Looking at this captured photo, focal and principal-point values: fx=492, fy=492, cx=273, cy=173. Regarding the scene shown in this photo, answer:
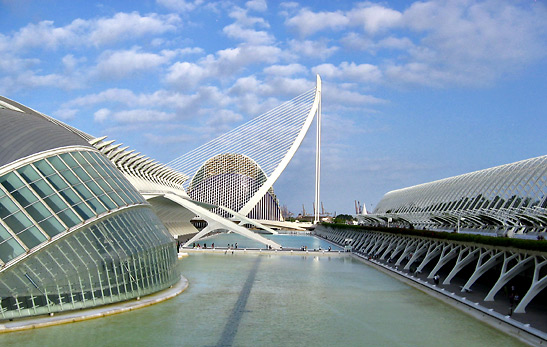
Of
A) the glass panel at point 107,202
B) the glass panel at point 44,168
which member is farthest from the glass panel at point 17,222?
the glass panel at point 107,202

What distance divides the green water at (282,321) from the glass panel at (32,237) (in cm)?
271

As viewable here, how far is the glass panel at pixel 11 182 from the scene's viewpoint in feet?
51.8

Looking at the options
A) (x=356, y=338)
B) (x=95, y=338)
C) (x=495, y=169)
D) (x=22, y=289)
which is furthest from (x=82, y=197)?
(x=495, y=169)

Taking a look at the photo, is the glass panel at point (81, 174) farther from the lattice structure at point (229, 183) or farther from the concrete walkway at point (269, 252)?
the lattice structure at point (229, 183)

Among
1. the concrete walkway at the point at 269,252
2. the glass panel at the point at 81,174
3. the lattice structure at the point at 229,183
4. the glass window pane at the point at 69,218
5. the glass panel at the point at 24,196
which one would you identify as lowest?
the concrete walkway at the point at 269,252

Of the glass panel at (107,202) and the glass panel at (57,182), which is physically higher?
the glass panel at (57,182)

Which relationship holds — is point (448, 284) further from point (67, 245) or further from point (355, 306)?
point (67, 245)

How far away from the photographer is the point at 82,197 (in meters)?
18.2

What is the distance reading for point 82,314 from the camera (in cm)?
1559

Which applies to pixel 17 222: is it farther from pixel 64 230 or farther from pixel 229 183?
pixel 229 183

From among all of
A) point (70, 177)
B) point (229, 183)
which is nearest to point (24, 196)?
point (70, 177)

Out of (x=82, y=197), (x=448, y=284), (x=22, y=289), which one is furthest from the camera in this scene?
(x=448, y=284)

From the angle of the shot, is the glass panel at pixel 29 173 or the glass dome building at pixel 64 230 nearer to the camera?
the glass dome building at pixel 64 230

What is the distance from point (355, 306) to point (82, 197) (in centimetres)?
1155
